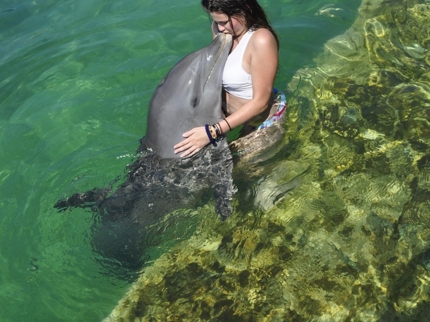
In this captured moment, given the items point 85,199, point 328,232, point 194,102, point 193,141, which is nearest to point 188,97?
point 194,102

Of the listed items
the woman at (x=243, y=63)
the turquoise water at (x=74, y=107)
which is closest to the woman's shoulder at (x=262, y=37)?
the woman at (x=243, y=63)

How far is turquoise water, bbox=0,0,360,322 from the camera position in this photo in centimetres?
528

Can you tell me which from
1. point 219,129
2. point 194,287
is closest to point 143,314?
point 194,287

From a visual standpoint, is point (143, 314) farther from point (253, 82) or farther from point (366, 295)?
point (253, 82)

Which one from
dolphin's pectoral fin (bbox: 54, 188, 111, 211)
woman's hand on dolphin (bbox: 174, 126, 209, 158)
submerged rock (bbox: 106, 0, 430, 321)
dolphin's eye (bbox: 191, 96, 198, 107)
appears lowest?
submerged rock (bbox: 106, 0, 430, 321)

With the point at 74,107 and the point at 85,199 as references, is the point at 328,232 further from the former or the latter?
the point at 74,107

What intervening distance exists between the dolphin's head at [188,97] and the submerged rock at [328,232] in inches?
33.6

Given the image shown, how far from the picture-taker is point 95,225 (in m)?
5.44

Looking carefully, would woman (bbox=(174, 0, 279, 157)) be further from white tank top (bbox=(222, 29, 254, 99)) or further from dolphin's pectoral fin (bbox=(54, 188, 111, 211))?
dolphin's pectoral fin (bbox=(54, 188, 111, 211))

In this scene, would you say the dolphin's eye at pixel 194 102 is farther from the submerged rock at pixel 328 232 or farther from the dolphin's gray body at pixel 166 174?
the submerged rock at pixel 328 232

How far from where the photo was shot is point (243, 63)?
4.94 metres

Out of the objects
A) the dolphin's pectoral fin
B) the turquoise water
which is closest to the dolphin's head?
the dolphin's pectoral fin

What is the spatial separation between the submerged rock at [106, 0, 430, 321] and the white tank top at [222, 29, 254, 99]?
0.85m

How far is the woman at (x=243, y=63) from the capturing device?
4746 mm
